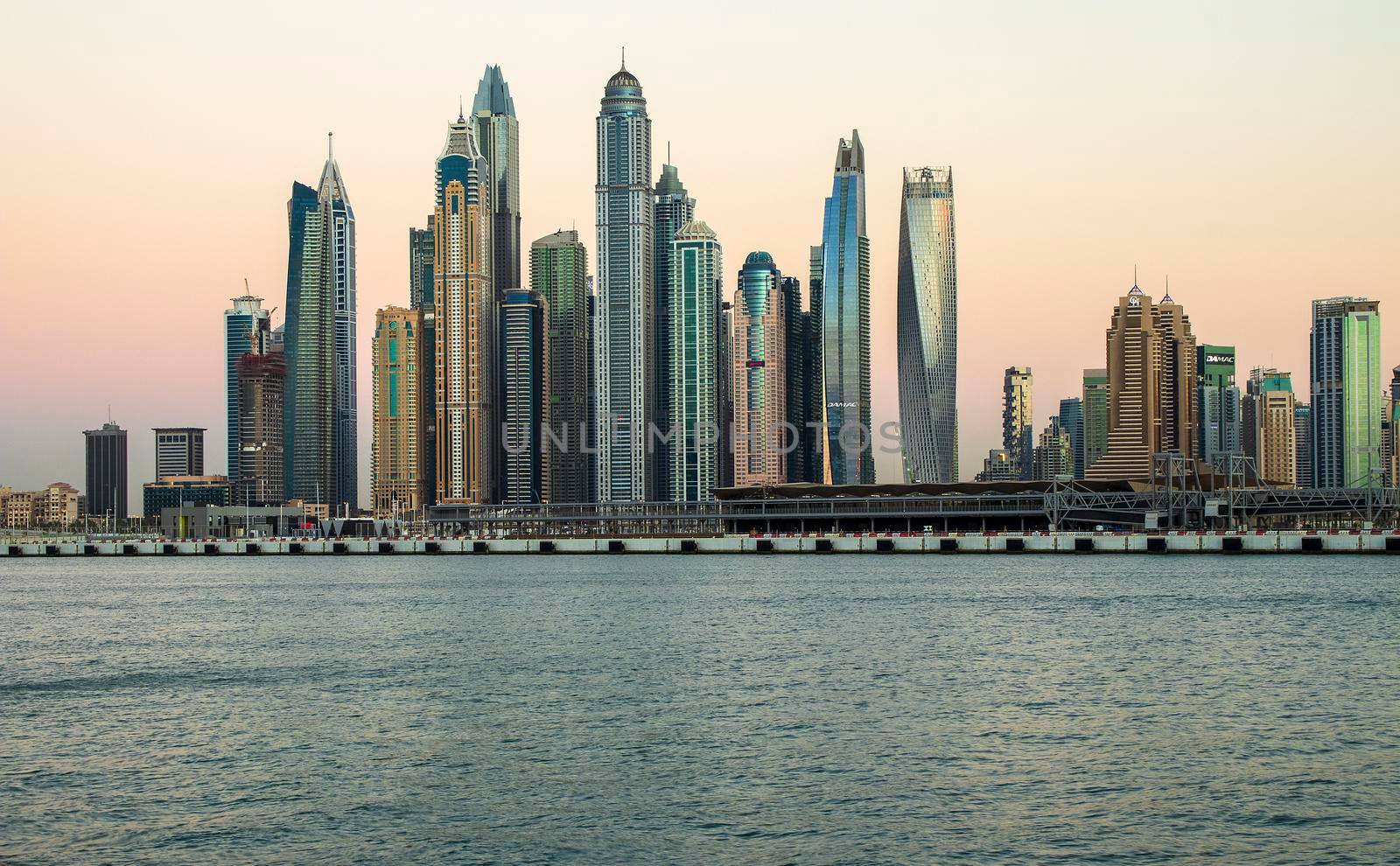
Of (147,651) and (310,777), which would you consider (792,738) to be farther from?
(147,651)

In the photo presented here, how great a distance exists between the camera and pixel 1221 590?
99688mm

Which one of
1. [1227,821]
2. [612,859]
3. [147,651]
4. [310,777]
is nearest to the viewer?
[612,859]

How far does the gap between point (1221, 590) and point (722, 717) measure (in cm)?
6274

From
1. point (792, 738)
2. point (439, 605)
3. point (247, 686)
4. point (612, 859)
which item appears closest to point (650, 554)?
point (439, 605)

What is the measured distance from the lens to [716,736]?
142 ft

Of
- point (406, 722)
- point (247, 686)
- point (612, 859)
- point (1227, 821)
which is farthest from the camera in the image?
point (247, 686)

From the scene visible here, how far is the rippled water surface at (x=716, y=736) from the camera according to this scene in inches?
1253

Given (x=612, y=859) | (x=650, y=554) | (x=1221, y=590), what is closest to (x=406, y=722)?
(x=612, y=859)

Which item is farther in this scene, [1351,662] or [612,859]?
[1351,662]

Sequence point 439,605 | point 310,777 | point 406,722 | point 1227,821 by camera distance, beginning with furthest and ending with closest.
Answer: point 439,605 < point 406,722 < point 310,777 < point 1227,821

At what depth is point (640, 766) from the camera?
129ft

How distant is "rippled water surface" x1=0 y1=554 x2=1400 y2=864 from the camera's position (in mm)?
31828

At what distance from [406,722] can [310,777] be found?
8263mm

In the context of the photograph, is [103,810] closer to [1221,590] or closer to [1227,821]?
[1227,821]
